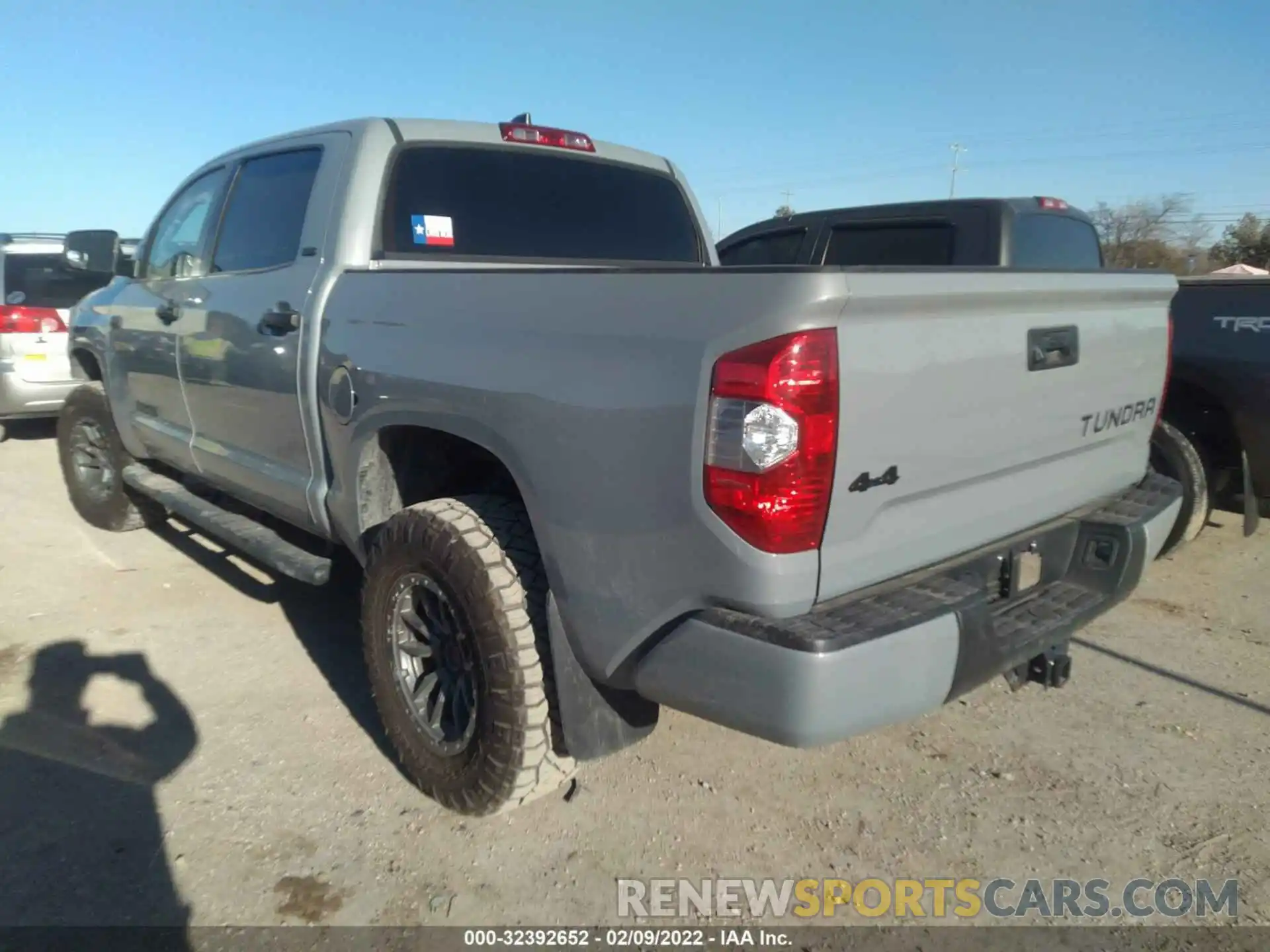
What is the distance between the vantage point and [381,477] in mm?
2984

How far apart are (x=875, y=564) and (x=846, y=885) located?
98 cm

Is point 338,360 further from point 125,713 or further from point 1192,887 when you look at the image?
point 1192,887

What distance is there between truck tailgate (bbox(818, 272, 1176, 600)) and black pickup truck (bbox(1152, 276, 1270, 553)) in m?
1.98

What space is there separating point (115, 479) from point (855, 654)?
4938mm

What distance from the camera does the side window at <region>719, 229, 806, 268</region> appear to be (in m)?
6.47

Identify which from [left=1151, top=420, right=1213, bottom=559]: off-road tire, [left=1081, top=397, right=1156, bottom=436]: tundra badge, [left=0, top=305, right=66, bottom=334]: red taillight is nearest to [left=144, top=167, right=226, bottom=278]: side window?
[left=1081, top=397, right=1156, bottom=436]: tundra badge

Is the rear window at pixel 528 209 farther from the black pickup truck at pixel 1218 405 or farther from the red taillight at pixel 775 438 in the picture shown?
the black pickup truck at pixel 1218 405

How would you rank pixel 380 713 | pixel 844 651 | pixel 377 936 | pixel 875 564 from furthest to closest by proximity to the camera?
1. pixel 380 713
2. pixel 377 936
3. pixel 875 564
4. pixel 844 651

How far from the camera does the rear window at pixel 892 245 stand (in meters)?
5.68

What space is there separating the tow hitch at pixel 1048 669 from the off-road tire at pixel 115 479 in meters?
4.76

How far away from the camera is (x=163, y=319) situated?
165 inches

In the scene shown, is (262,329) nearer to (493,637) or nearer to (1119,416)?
(493,637)

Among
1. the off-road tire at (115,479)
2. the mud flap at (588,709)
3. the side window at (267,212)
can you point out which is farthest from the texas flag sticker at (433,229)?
the off-road tire at (115,479)

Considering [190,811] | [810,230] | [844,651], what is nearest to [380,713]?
[190,811]
